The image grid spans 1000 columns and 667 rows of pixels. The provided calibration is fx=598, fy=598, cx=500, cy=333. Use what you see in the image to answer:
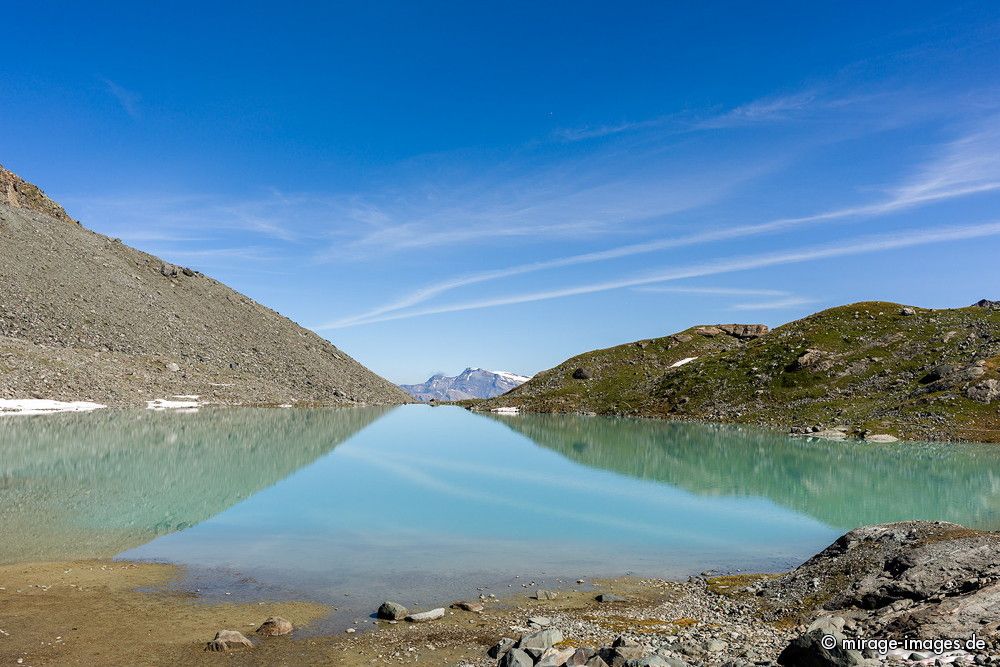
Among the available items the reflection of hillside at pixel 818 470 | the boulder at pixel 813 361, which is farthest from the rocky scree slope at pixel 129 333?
the boulder at pixel 813 361

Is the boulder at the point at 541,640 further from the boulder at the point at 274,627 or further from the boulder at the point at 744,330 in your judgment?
the boulder at the point at 744,330

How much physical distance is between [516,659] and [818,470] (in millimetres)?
51089

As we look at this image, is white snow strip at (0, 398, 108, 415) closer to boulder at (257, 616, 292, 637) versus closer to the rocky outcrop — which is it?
boulder at (257, 616, 292, 637)

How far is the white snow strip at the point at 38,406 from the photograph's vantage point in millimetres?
82188

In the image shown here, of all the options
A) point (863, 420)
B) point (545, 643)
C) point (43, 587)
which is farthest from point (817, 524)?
point (863, 420)

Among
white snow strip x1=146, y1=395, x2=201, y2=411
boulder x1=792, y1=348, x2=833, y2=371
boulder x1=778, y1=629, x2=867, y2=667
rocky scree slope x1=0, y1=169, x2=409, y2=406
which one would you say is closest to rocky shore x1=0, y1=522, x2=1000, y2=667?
Result: boulder x1=778, y1=629, x2=867, y2=667

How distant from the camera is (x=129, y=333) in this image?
130m

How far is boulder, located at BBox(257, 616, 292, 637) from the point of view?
54.6 feet

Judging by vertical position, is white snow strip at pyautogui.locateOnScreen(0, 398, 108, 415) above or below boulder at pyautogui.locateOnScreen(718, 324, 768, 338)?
below

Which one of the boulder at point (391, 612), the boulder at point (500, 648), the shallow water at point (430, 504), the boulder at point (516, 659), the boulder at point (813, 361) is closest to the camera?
the boulder at point (516, 659)

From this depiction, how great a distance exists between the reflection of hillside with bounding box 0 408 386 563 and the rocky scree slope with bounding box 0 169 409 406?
27.5 m

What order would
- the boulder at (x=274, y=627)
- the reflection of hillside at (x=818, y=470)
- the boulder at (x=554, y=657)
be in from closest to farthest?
the boulder at (x=554, y=657) → the boulder at (x=274, y=627) → the reflection of hillside at (x=818, y=470)

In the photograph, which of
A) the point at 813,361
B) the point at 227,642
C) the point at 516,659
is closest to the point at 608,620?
the point at 516,659

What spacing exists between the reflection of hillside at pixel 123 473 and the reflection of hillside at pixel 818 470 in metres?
33.2
